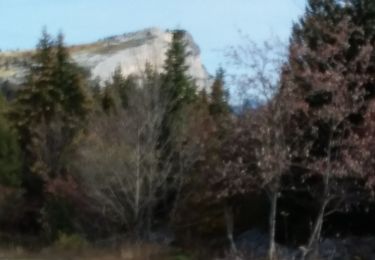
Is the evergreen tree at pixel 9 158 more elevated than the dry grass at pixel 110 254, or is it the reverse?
the evergreen tree at pixel 9 158

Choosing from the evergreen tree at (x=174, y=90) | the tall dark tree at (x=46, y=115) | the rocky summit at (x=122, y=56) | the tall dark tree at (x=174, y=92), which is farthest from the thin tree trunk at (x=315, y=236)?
the rocky summit at (x=122, y=56)

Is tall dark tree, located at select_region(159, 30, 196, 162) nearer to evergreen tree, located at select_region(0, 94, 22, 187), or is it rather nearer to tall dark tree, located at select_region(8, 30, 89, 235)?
tall dark tree, located at select_region(8, 30, 89, 235)

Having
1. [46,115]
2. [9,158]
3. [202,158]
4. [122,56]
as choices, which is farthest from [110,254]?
[122,56]

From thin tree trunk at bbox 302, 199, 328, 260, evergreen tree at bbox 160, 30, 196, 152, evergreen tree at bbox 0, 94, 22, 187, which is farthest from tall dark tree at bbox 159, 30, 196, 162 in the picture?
thin tree trunk at bbox 302, 199, 328, 260

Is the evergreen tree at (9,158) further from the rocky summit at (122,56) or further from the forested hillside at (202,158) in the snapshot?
the rocky summit at (122,56)

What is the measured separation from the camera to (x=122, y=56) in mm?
65875

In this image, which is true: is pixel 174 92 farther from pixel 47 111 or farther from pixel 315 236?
pixel 315 236

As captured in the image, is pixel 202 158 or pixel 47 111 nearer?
pixel 202 158

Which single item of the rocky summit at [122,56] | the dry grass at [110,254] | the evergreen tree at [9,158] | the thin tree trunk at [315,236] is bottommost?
the dry grass at [110,254]

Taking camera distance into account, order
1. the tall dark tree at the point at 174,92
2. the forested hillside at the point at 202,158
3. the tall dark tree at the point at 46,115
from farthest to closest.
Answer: the tall dark tree at the point at 46,115 → the tall dark tree at the point at 174,92 → the forested hillside at the point at 202,158

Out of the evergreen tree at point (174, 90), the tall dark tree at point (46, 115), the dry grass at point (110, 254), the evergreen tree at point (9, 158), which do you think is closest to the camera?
the dry grass at point (110, 254)

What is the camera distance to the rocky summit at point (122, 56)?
6166 centimetres

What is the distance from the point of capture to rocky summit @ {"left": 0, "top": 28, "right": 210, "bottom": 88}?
61656mm

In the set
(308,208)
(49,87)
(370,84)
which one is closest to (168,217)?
(308,208)
